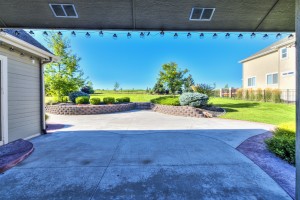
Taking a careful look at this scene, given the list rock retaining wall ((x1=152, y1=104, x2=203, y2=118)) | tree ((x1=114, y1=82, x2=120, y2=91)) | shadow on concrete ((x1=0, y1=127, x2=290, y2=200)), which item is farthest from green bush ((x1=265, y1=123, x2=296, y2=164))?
tree ((x1=114, y1=82, x2=120, y2=91))

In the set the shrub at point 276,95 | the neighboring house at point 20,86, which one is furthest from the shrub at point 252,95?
the neighboring house at point 20,86

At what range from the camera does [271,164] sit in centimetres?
378

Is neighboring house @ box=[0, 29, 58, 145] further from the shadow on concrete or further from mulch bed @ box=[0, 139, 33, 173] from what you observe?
the shadow on concrete

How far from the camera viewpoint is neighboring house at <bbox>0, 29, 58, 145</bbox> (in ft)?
16.8

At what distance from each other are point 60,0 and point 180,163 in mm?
3865

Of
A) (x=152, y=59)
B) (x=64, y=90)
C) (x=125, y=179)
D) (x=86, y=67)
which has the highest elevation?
(x=152, y=59)

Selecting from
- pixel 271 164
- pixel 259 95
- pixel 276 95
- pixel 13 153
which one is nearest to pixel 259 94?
pixel 259 95

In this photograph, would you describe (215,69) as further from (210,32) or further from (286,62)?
(210,32)

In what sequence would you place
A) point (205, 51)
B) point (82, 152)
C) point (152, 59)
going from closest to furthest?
point (82, 152) < point (205, 51) < point (152, 59)

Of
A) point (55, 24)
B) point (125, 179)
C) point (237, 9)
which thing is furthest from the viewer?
point (55, 24)

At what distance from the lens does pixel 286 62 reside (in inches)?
626

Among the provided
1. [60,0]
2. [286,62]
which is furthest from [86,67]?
[286,62]

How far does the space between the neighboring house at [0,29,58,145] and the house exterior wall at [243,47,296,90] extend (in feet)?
61.0

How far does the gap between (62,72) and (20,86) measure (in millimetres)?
10664
